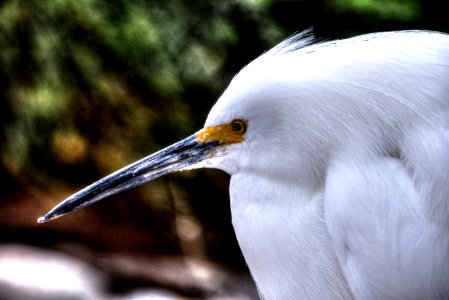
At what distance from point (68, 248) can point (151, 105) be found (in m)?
0.69

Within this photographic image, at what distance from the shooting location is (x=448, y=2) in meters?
2.24

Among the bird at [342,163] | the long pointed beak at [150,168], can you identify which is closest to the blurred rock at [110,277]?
the long pointed beak at [150,168]

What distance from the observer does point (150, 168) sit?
1396mm

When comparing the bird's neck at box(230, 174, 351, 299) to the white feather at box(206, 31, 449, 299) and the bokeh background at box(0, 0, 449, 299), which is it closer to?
the white feather at box(206, 31, 449, 299)

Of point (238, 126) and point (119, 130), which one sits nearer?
point (238, 126)

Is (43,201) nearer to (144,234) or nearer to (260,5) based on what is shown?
(144,234)

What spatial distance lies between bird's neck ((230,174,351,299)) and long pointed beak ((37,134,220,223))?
0.11 meters

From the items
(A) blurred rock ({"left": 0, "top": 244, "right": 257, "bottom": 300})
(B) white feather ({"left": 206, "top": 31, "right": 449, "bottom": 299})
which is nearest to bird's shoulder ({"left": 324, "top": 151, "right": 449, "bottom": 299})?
(B) white feather ({"left": 206, "top": 31, "right": 449, "bottom": 299})

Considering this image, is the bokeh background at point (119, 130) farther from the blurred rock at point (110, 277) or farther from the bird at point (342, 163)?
the bird at point (342, 163)

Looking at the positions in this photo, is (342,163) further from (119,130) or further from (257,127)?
(119,130)

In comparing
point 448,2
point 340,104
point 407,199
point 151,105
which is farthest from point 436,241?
point 151,105

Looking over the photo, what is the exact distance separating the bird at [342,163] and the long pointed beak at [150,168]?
0.01 meters

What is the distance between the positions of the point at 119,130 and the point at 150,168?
45.7 inches

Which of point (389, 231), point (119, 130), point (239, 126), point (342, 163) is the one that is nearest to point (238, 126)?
point (239, 126)
